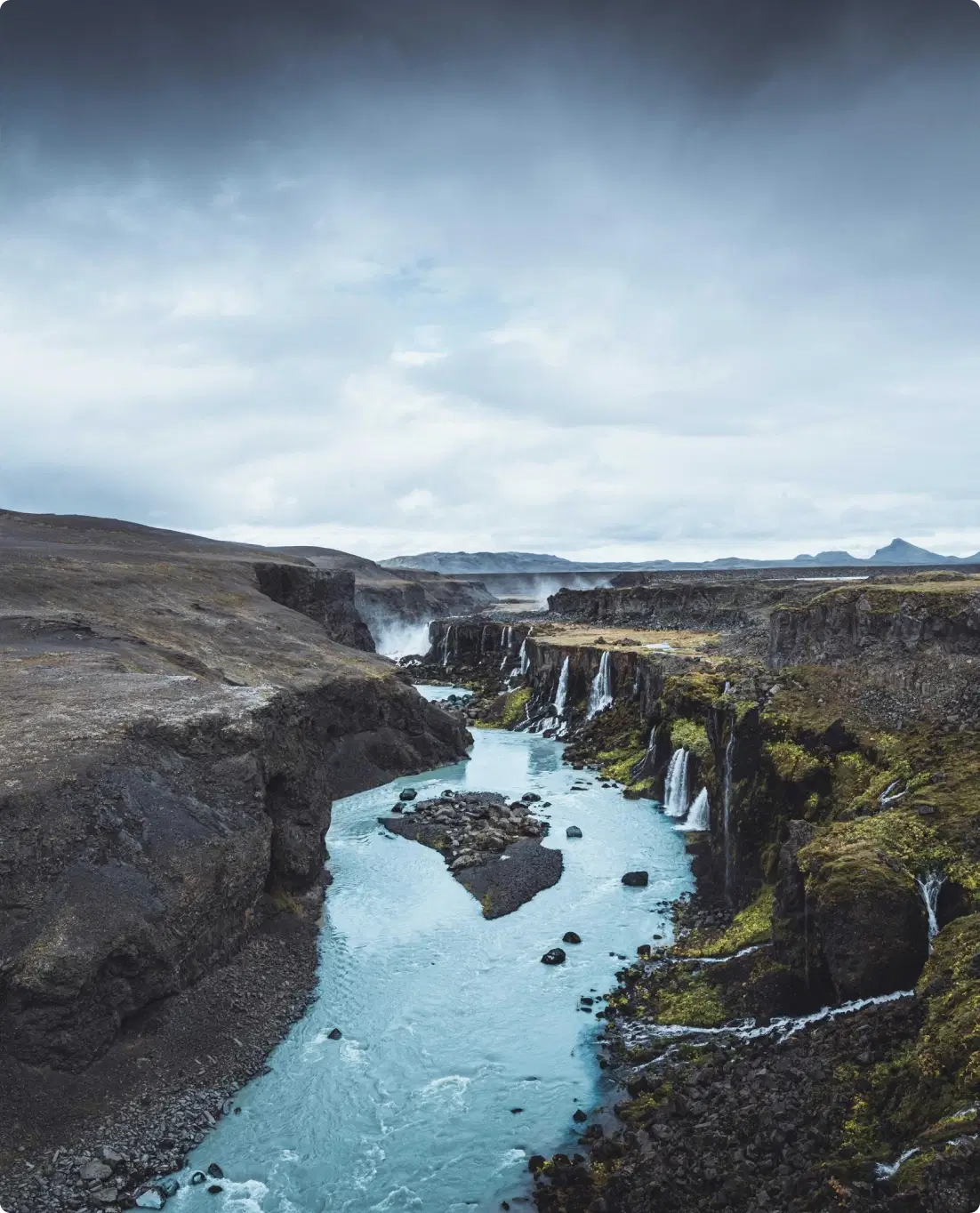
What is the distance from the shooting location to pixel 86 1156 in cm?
1816

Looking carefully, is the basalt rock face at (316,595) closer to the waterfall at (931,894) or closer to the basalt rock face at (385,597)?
the basalt rock face at (385,597)

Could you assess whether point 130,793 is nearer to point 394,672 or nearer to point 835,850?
point 835,850

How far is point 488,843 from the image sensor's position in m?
40.2

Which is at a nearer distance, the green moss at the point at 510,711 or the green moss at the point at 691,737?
the green moss at the point at 691,737

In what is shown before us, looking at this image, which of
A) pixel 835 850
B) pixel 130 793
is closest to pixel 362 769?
pixel 130 793

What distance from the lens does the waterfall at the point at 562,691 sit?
72.4 metres

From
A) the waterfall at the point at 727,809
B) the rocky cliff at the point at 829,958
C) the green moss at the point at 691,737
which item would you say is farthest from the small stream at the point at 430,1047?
the green moss at the point at 691,737

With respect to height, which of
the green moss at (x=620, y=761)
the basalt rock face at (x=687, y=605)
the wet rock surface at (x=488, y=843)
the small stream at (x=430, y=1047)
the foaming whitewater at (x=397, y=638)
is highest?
the basalt rock face at (x=687, y=605)

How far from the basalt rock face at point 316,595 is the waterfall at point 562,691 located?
24.2 m

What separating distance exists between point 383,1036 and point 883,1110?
14952 mm

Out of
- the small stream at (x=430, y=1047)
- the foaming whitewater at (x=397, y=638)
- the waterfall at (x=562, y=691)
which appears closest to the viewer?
the small stream at (x=430, y=1047)

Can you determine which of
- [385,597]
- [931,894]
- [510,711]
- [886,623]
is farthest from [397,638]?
[931,894]

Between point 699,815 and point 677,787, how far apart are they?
10.9 feet

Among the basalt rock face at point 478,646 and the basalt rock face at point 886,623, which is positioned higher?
the basalt rock face at point 886,623
